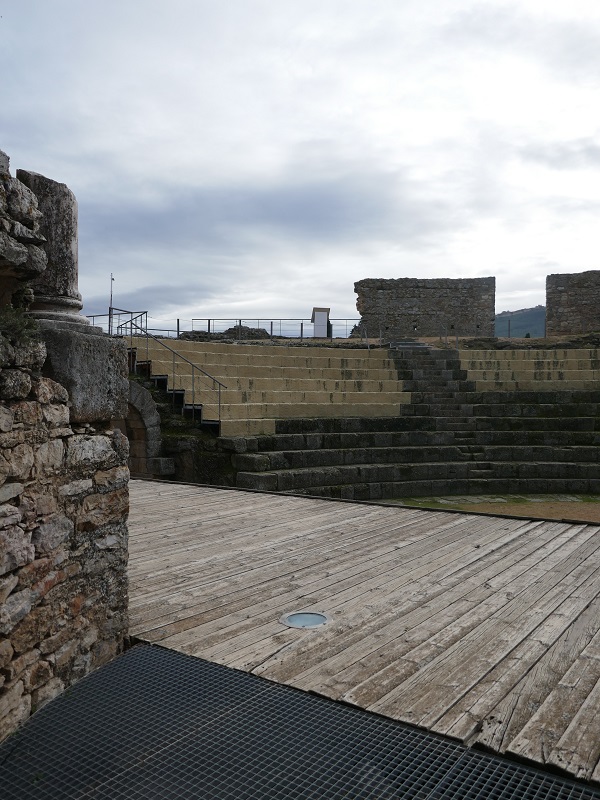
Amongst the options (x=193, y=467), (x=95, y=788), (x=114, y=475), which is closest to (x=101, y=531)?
(x=114, y=475)

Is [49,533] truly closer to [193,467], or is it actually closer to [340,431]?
[193,467]

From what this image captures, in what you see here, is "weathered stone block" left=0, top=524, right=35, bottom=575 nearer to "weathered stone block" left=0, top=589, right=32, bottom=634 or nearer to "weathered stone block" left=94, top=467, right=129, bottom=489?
"weathered stone block" left=0, top=589, right=32, bottom=634

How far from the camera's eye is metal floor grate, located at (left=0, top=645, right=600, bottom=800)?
6.77ft

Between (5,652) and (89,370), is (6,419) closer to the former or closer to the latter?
(89,370)

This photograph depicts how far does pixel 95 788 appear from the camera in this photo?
82.0 inches

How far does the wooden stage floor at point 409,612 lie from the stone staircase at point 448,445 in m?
3.25

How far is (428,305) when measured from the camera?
Answer: 63.4 ft

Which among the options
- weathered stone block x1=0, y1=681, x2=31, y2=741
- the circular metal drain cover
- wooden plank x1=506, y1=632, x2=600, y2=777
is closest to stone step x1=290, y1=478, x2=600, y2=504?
the circular metal drain cover

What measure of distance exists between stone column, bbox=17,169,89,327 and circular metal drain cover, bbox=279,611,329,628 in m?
1.70

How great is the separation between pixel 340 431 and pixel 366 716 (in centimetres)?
793

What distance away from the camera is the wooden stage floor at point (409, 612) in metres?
2.51

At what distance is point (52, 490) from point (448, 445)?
8704 millimetres

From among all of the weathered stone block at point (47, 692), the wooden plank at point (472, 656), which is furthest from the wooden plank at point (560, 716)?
the weathered stone block at point (47, 692)

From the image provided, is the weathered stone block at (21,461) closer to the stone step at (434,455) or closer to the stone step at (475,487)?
the stone step at (434,455)
